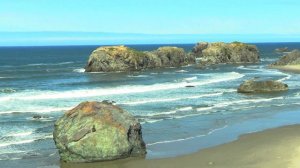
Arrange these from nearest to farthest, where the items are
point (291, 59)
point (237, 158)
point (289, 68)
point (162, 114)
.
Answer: point (237, 158)
point (162, 114)
point (289, 68)
point (291, 59)

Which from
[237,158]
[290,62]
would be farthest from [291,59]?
[237,158]

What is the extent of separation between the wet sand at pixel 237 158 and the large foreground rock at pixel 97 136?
1.32ft

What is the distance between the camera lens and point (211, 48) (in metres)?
115

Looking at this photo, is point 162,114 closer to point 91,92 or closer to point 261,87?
point 261,87

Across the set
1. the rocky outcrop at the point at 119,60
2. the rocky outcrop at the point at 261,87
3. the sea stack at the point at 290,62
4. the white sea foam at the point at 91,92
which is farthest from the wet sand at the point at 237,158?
the sea stack at the point at 290,62

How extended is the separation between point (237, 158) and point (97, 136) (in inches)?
219

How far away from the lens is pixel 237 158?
19.4m

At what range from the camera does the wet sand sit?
18266mm

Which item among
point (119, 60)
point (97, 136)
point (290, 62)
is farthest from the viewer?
point (290, 62)

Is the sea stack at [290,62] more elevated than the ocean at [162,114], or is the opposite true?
the ocean at [162,114]

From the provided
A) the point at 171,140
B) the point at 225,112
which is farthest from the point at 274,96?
the point at 171,140

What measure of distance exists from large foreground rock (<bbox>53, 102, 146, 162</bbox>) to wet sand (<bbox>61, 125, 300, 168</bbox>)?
1.32 feet

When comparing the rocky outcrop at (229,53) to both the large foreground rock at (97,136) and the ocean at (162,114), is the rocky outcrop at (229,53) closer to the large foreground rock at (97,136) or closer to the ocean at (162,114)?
the ocean at (162,114)

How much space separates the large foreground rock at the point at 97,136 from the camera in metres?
19.6
